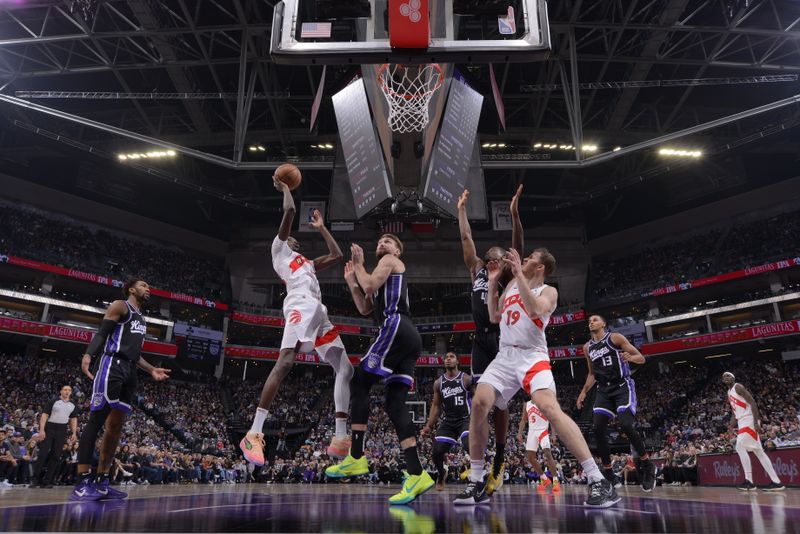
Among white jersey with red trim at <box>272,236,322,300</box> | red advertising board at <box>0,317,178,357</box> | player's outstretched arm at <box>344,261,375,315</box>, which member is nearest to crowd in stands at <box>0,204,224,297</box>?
red advertising board at <box>0,317,178,357</box>

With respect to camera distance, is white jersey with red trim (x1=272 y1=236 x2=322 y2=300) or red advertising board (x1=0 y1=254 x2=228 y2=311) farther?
red advertising board (x1=0 y1=254 x2=228 y2=311)

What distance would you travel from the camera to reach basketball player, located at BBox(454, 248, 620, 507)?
396 cm

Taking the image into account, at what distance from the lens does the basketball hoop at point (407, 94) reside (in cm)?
1173

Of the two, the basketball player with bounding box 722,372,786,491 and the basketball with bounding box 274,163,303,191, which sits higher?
the basketball with bounding box 274,163,303,191

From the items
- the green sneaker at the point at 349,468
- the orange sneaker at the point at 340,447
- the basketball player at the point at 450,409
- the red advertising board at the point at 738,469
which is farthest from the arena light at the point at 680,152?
the green sneaker at the point at 349,468

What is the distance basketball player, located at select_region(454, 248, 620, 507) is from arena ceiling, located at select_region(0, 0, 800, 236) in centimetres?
1043

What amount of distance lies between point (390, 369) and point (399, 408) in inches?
13.3

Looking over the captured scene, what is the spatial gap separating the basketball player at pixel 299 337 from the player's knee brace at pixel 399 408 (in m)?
0.64

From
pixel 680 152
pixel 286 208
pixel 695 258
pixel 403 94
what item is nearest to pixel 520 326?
pixel 286 208

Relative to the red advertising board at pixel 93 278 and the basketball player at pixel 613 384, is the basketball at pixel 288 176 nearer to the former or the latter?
the basketball player at pixel 613 384

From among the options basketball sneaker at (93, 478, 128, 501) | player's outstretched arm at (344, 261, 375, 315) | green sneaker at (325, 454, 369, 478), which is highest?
player's outstretched arm at (344, 261, 375, 315)

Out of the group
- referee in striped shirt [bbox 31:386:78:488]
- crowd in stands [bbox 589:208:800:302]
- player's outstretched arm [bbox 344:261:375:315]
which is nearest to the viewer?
player's outstretched arm [bbox 344:261:375:315]

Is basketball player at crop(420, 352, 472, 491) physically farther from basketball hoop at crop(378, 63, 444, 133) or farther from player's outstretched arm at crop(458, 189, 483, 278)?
basketball hoop at crop(378, 63, 444, 133)

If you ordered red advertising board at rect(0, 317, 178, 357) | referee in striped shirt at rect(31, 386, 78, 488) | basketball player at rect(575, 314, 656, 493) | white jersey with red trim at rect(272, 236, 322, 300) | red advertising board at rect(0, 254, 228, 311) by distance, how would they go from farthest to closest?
red advertising board at rect(0, 254, 228, 311) → red advertising board at rect(0, 317, 178, 357) → referee in striped shirt at rect(31, 386, 78, 488) → basketball player at rect(575, 314, 656, 493) → white jersey with red trim at rect(272, 236, 322, 300)
